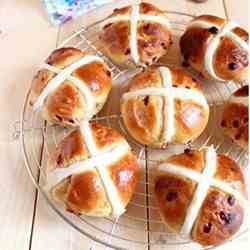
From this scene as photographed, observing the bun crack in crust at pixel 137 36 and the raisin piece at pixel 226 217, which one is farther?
the bun crack in crust at pixel 137 36

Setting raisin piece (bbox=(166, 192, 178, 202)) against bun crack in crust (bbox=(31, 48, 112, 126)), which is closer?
raisin piece (bbox=(166, 192, 178, 202))

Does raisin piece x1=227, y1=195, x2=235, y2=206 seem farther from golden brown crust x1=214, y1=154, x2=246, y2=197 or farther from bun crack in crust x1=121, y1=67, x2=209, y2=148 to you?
bun crack in crust x1=121, y1=67, x2=209, y2=148

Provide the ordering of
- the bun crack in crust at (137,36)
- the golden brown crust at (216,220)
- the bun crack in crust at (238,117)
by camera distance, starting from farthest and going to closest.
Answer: the bun crack in crust at (137,36)
the bun crack in crust at (238,117)
the golden brown crust at (216,220)

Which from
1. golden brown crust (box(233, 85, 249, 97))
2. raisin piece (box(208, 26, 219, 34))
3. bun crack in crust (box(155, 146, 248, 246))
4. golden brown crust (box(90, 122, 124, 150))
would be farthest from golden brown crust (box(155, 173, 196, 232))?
raisin piece (box(208, 26, 219, 34))

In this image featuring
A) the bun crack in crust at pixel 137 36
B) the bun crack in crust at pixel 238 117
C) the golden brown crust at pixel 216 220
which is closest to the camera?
the golden brown crust at pixel 216 220

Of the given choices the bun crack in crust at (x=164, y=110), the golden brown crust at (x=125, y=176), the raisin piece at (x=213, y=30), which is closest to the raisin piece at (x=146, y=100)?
the bun crack in crust at (x=164, y=110)

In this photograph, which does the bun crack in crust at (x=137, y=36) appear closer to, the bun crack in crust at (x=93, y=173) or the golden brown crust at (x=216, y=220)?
the bun crack in crust at (x=93, y=173)

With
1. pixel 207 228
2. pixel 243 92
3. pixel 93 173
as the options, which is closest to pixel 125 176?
pixel 93 173
